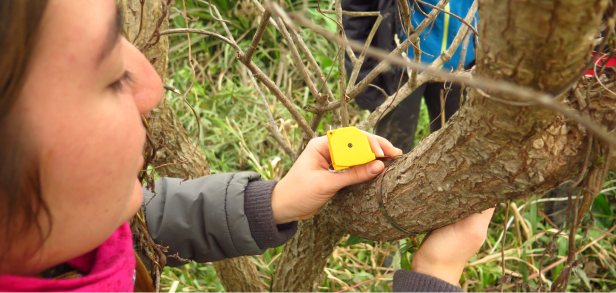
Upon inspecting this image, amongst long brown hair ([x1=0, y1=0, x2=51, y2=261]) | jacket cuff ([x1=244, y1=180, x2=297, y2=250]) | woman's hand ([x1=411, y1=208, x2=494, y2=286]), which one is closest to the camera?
long brown hair ([x1=0, y1=0, x2=51, y2=261])

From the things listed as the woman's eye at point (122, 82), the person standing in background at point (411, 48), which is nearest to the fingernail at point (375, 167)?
the woman's eye at point (122, 82)

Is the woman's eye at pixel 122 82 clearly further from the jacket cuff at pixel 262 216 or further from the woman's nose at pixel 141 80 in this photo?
the jacket cuff at pixel 262 216

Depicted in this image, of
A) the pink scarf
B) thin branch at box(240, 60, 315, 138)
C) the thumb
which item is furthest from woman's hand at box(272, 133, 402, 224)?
the pink scarf

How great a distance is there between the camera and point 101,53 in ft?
1.37

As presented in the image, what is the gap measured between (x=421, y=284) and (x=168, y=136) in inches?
34.3

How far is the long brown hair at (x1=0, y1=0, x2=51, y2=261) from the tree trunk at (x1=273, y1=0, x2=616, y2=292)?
0.46m

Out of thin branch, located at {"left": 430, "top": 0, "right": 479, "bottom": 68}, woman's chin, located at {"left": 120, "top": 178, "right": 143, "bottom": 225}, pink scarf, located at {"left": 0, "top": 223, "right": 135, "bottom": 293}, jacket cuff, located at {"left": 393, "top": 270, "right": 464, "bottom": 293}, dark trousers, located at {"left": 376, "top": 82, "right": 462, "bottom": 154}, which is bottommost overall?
dark trousers, located at {"left": 376, "top": 82, "right": 462, "bottom": 154}

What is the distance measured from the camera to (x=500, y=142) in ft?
1.76

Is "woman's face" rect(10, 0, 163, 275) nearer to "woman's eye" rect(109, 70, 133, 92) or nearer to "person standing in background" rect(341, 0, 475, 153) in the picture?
"woman's eye" rect(109, 70, 133, 92)

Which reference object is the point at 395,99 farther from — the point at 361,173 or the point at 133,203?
the point at 133,203

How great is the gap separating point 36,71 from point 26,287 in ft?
1.04

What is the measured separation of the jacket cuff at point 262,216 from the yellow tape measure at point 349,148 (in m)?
0.23

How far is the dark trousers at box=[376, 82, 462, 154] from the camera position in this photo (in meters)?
1.96

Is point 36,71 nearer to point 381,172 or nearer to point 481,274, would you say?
point 381,172
